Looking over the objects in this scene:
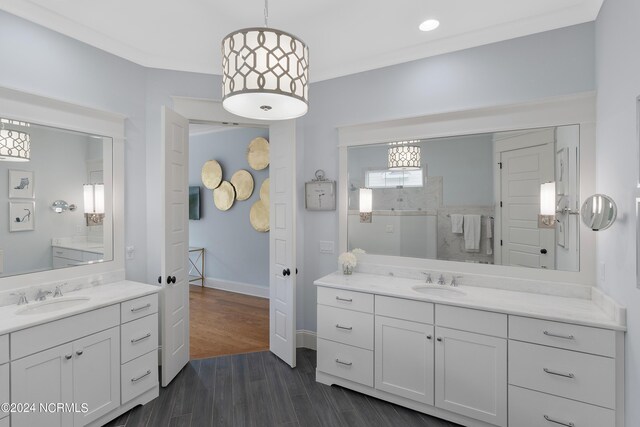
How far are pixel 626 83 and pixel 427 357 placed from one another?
6.74 feet

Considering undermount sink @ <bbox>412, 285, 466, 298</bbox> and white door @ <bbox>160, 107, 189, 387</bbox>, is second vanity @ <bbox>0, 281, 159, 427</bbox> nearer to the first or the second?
white door @ <bbox>160, 107, 189, 387</bbox>

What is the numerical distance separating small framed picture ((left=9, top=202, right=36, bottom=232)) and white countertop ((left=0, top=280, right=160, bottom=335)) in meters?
0.54

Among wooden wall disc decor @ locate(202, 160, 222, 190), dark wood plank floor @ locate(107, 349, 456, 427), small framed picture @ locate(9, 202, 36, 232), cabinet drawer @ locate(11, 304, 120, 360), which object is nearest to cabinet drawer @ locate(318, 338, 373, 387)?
dark wood plank floor @ locate(107, 349, 456, 427)

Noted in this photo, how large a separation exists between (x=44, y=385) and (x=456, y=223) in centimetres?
310

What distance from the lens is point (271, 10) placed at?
2.22m

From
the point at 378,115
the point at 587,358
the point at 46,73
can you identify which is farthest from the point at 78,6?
the point at 587,358

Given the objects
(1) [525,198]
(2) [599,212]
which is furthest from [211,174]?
(2) [599,212]

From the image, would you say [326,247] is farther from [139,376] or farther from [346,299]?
[139,376]

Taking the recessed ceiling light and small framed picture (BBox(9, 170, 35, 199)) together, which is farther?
the recessed ceiling light

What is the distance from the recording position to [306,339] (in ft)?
11.2

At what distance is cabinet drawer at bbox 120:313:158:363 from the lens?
7.57 feet

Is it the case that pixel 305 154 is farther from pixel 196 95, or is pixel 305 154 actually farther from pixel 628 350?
pixel 628 350

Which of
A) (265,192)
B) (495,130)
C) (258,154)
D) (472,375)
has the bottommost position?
(472,375)

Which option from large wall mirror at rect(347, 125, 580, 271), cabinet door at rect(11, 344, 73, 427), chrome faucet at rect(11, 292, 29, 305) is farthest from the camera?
large wall mirror at rect(347, 125, 580, 271)
